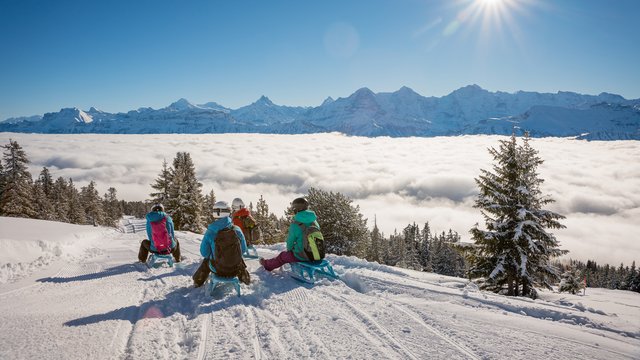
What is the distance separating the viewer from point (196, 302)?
24.7ft

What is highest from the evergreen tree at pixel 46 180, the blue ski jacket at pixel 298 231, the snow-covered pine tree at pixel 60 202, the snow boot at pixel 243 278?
the blue ski jacket at pixel 298 231

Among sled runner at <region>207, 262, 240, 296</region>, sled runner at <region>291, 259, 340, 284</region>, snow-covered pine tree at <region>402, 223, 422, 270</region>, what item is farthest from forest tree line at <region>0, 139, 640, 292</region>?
sled runner at <region>207, 262, 240, 296</region>

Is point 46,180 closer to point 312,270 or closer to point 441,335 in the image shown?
point 312,270

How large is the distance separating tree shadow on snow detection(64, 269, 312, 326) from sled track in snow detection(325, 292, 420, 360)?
191 cm

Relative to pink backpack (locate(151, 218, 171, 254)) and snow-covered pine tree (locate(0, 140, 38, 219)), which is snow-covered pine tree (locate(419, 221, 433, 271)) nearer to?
snow-covered pine tree (locate(0, 140, 38, 219))

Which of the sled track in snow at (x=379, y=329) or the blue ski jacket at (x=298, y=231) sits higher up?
the blue ski jacket at (x=298, y=231)

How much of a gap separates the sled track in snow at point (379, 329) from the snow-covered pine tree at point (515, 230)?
1397cm

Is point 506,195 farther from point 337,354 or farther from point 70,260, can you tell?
point 70,260


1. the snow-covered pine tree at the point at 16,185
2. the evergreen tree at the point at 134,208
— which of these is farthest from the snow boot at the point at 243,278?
the evergreen tree at the point at 134,208

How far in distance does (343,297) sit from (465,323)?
2654 millimetres

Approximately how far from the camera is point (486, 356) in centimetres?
509

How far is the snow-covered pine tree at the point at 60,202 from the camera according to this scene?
5978cm

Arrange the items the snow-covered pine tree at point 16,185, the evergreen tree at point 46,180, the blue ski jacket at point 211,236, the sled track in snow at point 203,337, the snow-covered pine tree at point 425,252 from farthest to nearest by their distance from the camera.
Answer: the snow-covered pine tree at point 425,252, the evergreen tree at point 46,180, the snow-covered pine tree at point 16,185, the blue ski jacket at point 211,236, the sled track in snow at point 203,337

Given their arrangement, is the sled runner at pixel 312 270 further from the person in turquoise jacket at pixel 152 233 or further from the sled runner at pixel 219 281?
the person in turquoise jacket at pixel 152 233
